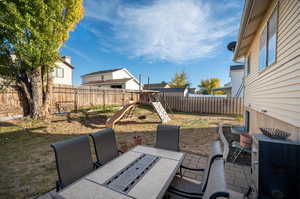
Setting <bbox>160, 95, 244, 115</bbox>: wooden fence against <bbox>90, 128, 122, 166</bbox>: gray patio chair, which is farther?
<bbox>160, 95, 244, 115</bbox>: wooden fence

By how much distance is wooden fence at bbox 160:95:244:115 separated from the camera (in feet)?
34.6

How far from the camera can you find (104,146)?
89.5 inches

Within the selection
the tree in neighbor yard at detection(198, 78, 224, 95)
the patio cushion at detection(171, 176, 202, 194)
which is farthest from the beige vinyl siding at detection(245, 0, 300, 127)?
the tree in neighbor yard at detection(198, 78, 224, 95)

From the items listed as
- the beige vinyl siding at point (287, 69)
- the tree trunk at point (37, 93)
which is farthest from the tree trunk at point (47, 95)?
the beige vinyl siding at point (287, 69)

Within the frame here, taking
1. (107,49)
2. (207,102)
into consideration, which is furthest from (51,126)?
(107,49)

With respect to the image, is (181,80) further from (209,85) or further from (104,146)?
(104,146)

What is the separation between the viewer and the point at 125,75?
2605cm

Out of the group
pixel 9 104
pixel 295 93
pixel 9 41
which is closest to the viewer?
A: pixel 295 93

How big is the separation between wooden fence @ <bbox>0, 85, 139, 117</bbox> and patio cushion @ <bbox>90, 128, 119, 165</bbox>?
23.4 ft

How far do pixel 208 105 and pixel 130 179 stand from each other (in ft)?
37.9

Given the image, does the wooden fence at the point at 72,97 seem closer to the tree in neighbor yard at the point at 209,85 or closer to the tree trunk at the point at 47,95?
the tree trunk at the point at 47,95

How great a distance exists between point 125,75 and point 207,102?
717 inches

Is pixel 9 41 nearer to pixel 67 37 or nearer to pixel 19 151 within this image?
pixel 67 37

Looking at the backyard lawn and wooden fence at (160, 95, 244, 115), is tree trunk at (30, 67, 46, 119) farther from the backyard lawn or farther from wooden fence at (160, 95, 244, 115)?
wooden fence at (160, 95, 244, 115)
